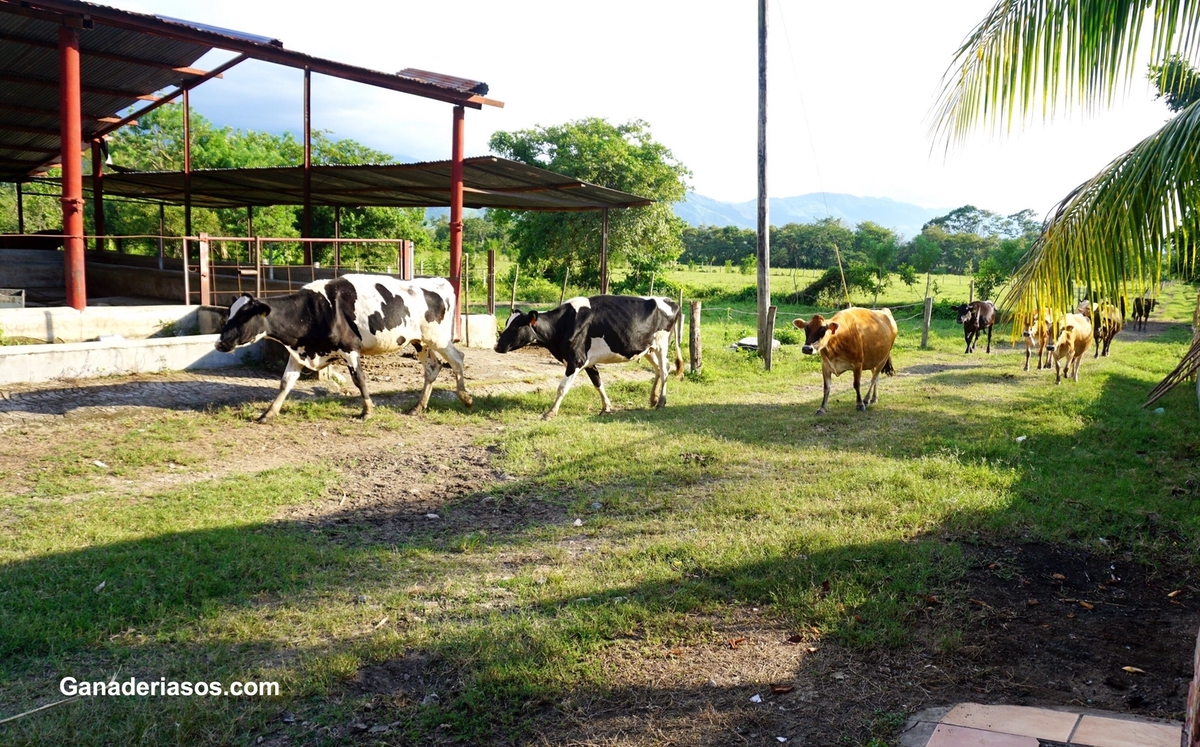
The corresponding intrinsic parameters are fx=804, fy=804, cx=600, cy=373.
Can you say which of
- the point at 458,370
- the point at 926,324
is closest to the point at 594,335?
the point at 458,370

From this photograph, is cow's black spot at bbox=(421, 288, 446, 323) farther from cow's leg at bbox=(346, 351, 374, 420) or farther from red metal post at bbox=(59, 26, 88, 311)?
red metal post at bbox=(59, 26, 88, 311)

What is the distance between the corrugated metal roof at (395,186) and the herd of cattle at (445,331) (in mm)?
2984

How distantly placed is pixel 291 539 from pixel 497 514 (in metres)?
A: 1.55

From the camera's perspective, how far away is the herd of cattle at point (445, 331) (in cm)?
951

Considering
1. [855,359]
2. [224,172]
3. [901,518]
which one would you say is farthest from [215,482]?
[224,172]

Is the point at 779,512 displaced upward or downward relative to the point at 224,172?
downward

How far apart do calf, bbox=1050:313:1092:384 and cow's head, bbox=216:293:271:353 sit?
11.7 m

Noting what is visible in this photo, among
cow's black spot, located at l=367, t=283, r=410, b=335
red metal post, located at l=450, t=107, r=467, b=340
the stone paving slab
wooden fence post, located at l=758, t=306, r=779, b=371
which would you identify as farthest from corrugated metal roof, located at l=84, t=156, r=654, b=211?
the stone paving slab

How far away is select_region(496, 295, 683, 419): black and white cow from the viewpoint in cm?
1046

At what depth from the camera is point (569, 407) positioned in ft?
34.2

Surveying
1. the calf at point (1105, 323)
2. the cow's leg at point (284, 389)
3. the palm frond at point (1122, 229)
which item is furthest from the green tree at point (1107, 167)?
the calf at point (1105, 323)

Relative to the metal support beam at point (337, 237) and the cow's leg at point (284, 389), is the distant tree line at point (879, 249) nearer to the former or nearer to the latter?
the metal support beam at point (337, 237)

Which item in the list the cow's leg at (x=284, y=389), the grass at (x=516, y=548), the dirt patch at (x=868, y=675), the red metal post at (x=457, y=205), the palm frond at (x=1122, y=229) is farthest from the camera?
the red metal post at (x=457, y=205)

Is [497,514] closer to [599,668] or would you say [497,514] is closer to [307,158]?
[599,668]
